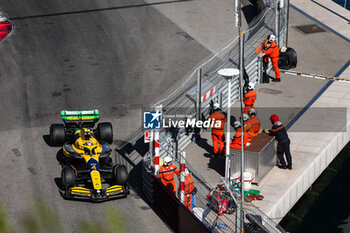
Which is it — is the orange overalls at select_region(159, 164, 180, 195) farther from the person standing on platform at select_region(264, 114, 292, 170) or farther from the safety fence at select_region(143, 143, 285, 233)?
the person standing on platform at select_region(264, 114, 292, 170)

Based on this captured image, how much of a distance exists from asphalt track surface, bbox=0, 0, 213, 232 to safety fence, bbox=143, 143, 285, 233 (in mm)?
394

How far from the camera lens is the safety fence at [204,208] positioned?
11.2 meters

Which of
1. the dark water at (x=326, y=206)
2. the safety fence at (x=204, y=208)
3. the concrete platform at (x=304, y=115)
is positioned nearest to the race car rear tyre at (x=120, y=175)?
the safety fence at (x=204, y=208)

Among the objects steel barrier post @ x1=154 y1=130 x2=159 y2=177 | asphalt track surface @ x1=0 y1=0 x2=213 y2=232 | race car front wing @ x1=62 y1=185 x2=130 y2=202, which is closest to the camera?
steel barrier post @ x1=154 y1=130 x2=159 y2=177

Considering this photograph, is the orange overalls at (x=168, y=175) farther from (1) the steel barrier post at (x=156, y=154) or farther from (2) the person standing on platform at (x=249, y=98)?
(2) the person standing on platform at (x=249, y=98)

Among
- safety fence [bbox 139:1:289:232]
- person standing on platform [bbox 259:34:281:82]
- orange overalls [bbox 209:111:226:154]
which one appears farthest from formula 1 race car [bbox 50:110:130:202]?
person standing on platform [bbox 259:34:281:82]

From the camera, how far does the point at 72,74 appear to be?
20.9 meters

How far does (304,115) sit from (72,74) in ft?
28.4

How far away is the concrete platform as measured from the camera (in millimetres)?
14453

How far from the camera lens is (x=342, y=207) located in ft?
53.9

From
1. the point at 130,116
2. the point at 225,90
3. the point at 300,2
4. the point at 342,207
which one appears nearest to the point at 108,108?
the point at 130,116

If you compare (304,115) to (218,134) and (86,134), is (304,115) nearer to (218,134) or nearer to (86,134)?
(218,134)

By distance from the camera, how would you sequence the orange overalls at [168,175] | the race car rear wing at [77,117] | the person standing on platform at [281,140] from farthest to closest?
1. the race car rear wing at [77,117]
2. the person standing on platform at [281,140]
3. the orange overalls at [168,175]

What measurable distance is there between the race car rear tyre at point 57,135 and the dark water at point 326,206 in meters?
6.46
